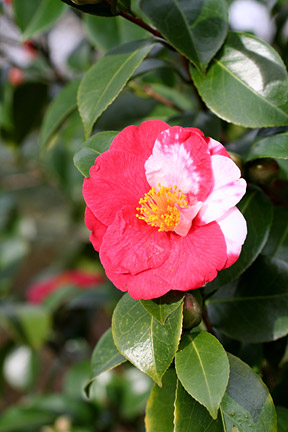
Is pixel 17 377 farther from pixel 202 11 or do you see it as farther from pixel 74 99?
pixel 202 11

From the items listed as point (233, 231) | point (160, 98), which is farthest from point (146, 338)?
point (160, 98)

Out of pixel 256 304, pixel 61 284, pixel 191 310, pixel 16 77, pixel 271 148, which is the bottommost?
pixel 61 284

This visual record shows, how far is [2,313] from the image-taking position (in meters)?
1.34

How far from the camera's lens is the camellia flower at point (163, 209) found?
0.50 meters

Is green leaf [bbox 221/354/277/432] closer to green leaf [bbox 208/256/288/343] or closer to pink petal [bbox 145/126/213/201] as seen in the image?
green leaf [bbox 208/256/288/343]

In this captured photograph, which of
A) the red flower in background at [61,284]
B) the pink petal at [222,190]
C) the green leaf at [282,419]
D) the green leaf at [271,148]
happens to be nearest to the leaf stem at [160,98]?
the green leaf at [271,148]

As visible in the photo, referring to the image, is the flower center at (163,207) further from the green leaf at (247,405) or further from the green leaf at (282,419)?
the green leaf at (282,419)

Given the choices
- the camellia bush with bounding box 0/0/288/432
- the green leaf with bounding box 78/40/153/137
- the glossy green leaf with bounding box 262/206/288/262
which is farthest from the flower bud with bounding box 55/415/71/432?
the green leaf with bounding box 78/40/153/137

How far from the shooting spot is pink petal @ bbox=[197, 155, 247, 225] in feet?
1.67

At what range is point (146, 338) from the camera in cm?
52

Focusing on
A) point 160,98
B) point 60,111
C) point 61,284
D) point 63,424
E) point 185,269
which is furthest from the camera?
point 61,284

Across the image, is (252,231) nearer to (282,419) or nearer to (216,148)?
(216,148)

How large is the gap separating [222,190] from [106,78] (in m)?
0.24

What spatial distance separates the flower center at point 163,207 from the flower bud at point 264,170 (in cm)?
14
